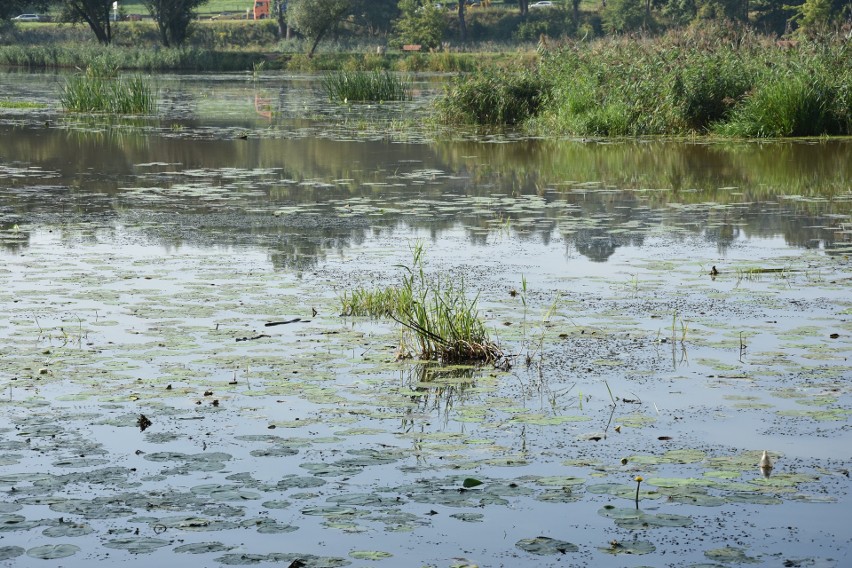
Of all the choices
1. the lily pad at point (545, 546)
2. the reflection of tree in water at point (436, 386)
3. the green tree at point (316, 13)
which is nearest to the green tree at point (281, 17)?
the green tree at point (316, 13)

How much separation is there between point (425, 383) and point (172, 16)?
205ft

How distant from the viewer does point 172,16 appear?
65.5 m

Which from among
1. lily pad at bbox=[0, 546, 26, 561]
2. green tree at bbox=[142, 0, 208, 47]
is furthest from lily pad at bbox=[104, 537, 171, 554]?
green tree at bbox=[142, 0, 208, 47]

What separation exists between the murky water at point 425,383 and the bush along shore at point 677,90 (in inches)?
245

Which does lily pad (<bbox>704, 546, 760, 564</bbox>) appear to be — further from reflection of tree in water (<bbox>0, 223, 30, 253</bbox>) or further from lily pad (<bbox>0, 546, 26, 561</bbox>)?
reflection of tree in water (<bbox>0, 223, 30, 253</bbox>)

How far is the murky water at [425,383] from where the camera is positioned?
13.8 ft

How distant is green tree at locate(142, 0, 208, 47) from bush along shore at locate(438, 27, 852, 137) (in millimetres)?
44635

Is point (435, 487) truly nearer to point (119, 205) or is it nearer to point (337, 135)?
point (119, 205)

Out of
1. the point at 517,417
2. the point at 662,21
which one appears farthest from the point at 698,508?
the point at 662,21

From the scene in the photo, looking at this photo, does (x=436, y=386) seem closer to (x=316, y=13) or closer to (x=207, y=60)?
(x=207, y=60)

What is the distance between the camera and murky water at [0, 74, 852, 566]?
4211mm

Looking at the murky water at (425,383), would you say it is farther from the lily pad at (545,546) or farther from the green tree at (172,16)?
the green tree at (172,16)

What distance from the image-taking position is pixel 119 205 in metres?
12.8

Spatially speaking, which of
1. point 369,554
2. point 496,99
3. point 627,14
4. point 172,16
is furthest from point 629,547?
point 627,14
